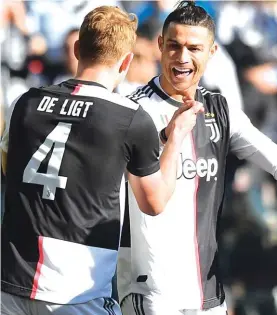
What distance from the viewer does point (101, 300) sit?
3.35 m

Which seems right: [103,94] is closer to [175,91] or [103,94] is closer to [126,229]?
[175,91]

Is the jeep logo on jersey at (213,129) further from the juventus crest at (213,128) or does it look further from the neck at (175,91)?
the neck at (175,91)

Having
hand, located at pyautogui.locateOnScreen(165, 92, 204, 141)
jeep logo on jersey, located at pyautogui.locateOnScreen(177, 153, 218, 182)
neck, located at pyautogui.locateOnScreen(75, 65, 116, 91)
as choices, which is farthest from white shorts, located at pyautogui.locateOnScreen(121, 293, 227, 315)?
neck, located at pyautogui.locateOnScreen(75, 65, 116, 91)

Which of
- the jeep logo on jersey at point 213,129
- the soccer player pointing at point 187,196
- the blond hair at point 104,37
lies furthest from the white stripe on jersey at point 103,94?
the jeep logo on jersey at point 213,129

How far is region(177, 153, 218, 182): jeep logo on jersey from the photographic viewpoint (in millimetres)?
4043

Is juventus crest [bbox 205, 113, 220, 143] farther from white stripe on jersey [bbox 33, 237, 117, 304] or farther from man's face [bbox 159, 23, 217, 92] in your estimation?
white stripe on jersey [bbox 33, 237, 117, 304]

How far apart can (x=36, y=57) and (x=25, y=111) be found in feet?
11.1

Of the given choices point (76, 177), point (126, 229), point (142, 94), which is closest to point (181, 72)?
point (142, 94)

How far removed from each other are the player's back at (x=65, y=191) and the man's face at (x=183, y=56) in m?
0.82

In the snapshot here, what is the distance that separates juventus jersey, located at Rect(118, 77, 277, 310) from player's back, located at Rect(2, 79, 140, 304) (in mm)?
738

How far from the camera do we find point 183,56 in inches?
160

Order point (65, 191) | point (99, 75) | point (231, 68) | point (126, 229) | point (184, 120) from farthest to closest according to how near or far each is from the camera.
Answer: point (231, 68), point (126, 229), point (184, 120), point (99, 75), point (65, 191)

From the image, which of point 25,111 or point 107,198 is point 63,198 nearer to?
point 107,198

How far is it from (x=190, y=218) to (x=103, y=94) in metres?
0.99
